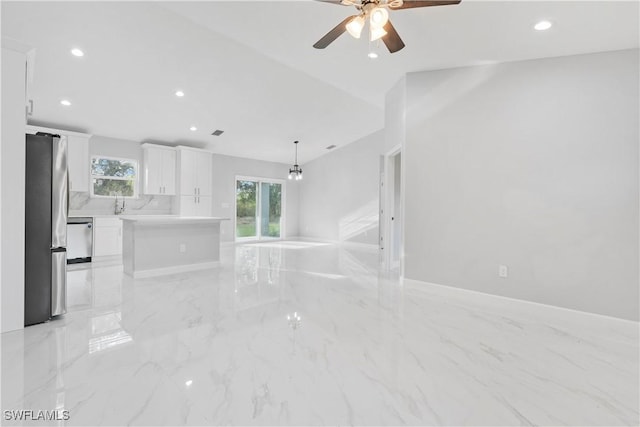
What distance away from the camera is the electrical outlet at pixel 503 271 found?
340 centimetres

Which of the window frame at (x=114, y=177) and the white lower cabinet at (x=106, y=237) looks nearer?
the white lower cabinet at (x=106, y=237)

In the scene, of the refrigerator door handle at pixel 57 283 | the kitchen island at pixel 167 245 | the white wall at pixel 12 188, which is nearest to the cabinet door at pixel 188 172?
the kitchen island at pixel 167 245

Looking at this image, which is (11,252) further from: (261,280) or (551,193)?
(551,193)

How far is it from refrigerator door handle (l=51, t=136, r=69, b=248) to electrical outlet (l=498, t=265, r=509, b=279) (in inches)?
173

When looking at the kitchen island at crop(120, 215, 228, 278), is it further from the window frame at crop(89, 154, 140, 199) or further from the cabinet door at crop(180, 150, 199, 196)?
the cabinet door at crop(180, 150, 199, 196)

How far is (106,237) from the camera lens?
580cm

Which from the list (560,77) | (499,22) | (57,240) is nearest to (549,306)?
(560,77)

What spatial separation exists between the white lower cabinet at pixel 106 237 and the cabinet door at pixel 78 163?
2.52 ft

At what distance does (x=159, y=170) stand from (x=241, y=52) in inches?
150

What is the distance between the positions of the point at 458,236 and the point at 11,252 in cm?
433

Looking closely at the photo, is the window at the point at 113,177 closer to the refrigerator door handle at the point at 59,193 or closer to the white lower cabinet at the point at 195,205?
the white lower cabinet at the point at 195,205

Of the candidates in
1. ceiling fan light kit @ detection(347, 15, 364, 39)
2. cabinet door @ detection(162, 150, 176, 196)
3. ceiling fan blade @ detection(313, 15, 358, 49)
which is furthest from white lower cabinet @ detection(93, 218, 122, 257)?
ceiling fan light kit @ detection(347, 15, 364, 39)

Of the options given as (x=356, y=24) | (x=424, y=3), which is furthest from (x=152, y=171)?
(x=424, y=3)

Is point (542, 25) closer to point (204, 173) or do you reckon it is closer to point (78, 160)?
point (204, 173)
